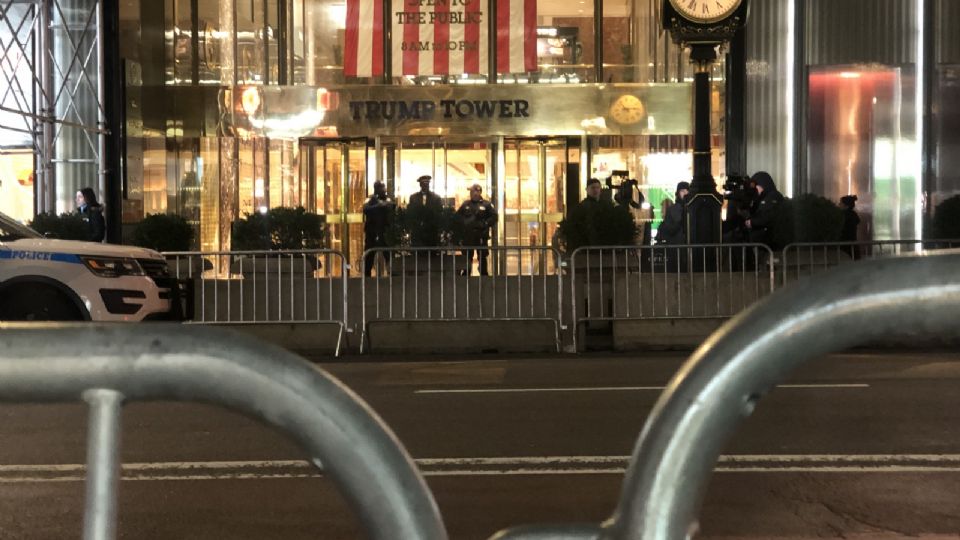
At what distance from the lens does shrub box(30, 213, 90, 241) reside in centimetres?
1647

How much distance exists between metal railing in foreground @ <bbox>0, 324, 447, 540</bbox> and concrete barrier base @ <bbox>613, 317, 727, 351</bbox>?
13068 millimetres

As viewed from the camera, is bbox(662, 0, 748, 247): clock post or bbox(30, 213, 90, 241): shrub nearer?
bbox(662, 0, 748, 247): clock post

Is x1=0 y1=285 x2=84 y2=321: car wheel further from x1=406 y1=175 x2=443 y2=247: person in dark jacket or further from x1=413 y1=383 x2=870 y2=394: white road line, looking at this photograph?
x1=406 y1=175 x2=443 y2=247: person in dark jacket

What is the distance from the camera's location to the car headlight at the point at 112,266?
38.5 feet

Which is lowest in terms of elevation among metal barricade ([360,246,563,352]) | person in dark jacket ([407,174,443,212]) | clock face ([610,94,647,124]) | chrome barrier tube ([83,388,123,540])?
metal barricade ([360,246,563,352])

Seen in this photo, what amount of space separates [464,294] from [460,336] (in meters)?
0.54

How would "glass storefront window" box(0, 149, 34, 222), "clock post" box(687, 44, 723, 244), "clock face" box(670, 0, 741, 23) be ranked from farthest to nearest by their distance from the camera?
"glass storefront window" box(0, 149, 34, 222)
"clock post" box(687, 44, 723, 244)
"clock face" box(670, 0, 741, 23)

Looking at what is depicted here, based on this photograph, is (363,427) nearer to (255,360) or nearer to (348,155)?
(255,360)

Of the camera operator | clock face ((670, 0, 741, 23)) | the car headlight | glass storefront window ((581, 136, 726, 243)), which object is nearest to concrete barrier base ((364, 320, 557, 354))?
the car headlight

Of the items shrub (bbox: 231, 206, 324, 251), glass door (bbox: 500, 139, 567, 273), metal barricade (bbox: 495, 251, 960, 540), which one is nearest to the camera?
metal barricade (bbox: 495, 251, 960, 540)

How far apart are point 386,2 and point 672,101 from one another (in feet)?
18.6

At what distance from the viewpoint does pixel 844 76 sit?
70.6 feet

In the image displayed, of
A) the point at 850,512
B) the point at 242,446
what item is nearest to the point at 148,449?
the point at 242,446

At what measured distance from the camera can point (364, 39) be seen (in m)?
22.5
